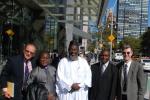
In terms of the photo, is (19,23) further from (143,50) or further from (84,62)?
(143,50)

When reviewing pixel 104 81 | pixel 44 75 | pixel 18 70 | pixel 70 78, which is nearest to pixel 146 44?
pixel 104 81

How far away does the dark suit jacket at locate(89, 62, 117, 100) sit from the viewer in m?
8.64

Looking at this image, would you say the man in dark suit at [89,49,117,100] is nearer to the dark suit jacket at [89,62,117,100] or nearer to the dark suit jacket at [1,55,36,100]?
the dark suit jacket at [89,62,117,100]

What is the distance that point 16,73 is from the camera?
24.2 feet

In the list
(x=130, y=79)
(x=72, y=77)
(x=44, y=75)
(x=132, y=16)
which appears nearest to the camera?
(x=44, y=75)

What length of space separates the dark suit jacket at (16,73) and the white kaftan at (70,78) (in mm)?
705

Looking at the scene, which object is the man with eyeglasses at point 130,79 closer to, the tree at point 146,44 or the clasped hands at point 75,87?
the clasped hands at point 75,87

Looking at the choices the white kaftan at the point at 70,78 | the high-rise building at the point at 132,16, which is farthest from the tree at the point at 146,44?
the white kaftan at the point at 70,78

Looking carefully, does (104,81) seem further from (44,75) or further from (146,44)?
(146,44)

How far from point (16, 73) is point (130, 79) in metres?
1.95

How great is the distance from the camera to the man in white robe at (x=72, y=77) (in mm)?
7828

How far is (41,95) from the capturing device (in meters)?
6.76

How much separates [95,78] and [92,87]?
0.57 ft

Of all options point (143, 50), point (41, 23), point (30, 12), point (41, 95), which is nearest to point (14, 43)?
point (30, 12)
